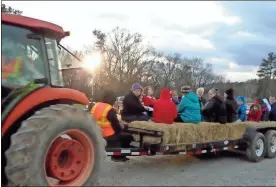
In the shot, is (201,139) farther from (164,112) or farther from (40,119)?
(40,119)

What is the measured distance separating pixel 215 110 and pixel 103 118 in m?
3.24

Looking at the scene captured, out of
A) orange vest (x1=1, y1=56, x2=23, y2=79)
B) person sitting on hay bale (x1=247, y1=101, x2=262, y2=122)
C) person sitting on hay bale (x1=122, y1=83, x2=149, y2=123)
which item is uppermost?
orange vest (x1=1, y1=56, x2=23, y2=79)

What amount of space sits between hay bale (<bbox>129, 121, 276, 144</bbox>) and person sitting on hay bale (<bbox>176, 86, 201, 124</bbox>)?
290mm

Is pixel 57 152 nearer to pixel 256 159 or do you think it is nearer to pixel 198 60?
pixel 256 159

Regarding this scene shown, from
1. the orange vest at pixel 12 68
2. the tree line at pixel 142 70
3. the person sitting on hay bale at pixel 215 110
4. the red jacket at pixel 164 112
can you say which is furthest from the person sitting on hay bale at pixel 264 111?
the tree line at pixel 142 70

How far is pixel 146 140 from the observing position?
6.91 meters

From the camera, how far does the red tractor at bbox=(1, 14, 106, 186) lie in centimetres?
394

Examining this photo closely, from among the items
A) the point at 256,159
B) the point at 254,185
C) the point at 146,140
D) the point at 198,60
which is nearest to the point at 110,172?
the point at 146,140

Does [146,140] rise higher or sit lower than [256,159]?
higher

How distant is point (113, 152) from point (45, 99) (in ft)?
8.02

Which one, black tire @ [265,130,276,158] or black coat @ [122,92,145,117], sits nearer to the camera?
black coat @ [122,92,145,117]

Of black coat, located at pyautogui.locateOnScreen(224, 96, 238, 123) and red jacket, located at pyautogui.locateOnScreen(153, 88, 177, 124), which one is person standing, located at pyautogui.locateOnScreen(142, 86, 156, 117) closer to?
red jacket, located at pyautogui.locateOnScreen(153, 88, 177, 124)

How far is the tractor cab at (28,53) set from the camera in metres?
4.42

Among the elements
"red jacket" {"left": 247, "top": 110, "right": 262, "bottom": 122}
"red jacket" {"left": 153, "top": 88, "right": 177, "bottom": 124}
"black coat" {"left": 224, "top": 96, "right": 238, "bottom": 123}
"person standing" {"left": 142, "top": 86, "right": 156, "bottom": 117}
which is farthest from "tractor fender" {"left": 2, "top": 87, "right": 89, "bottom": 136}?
"red jacket" {"left": 247, "top": 110, "right": 262, "bottom": 122}
